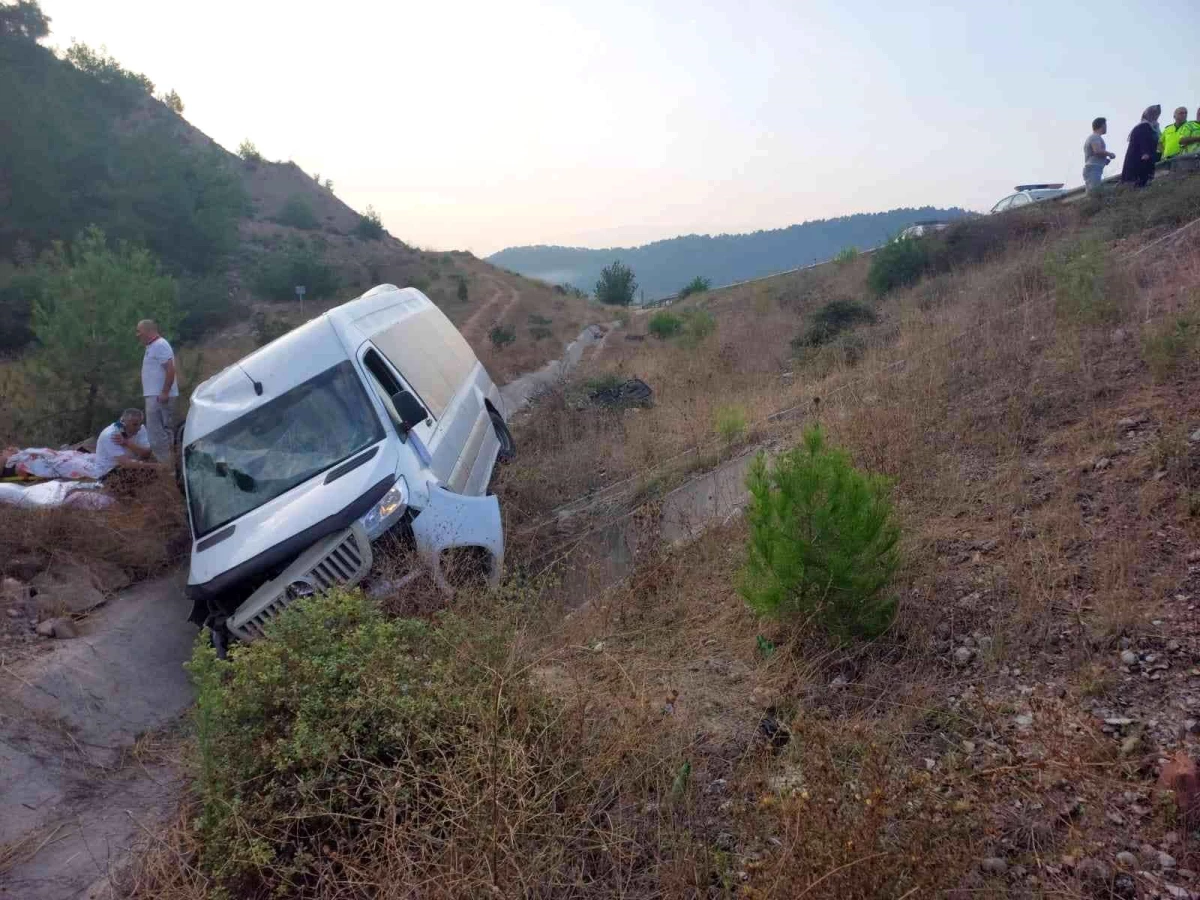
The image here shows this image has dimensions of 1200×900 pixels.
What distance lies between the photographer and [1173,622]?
3.99 metres

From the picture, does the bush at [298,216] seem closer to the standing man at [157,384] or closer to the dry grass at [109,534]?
the standing man at [157,384]

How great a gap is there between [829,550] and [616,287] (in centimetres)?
5250

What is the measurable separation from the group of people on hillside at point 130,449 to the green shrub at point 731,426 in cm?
585

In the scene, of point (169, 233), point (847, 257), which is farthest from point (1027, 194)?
point (169, 233)

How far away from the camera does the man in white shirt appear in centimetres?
880

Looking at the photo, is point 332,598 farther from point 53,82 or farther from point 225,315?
point 53,82

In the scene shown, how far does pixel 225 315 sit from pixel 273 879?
34135mm

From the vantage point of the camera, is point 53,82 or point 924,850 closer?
point 924,850

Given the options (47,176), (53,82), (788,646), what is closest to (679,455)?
(788,646)

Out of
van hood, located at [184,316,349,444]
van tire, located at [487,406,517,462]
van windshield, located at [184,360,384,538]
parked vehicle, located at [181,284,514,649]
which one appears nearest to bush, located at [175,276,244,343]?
van tire, located at [487,406,517,462]

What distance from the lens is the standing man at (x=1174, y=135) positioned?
16.0 meters

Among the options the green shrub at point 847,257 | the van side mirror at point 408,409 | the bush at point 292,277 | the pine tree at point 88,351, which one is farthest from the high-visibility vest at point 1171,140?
the bush at point 292,277

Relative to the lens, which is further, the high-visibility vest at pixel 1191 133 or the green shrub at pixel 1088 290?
the high-visibility vest at pixel 1191 133

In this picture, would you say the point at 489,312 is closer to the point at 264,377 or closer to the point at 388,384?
the point at 388,384
